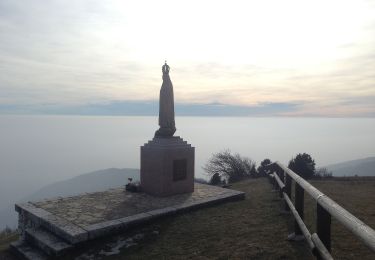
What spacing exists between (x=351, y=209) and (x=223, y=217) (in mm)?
2869

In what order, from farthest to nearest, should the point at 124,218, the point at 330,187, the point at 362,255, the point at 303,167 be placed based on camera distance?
the point at 303,167 < the point at 330,187 < the point at 124,218 < the point at 362,255

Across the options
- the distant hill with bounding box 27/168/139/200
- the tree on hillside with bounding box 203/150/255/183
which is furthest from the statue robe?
the distant hill with bounding box 27/168/139/200

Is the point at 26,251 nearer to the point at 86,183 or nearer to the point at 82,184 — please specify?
the point at 86,183

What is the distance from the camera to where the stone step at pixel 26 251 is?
7.08 meters

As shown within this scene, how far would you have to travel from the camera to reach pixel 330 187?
11.7 meters

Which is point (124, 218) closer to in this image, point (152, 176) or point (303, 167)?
point (152, 176)

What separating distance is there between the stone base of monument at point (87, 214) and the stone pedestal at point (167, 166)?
29 centimetres

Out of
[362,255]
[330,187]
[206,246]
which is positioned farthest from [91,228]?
[330,187]

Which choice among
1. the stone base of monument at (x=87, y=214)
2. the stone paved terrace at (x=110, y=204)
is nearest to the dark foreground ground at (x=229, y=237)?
the stone base of monument at (x=87, y=214)

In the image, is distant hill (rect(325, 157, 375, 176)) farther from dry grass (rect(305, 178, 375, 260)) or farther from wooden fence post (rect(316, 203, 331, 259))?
wooden fence post (rect(316, 203, 331, 259))

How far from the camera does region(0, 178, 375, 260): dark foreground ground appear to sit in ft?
16.9

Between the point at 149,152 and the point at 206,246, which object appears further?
the point at 149,152

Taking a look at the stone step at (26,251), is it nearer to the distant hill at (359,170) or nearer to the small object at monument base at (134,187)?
the small object at monument base at (134,187)

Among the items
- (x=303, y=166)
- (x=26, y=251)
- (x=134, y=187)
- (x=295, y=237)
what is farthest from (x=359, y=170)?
(x=26, y=251)
